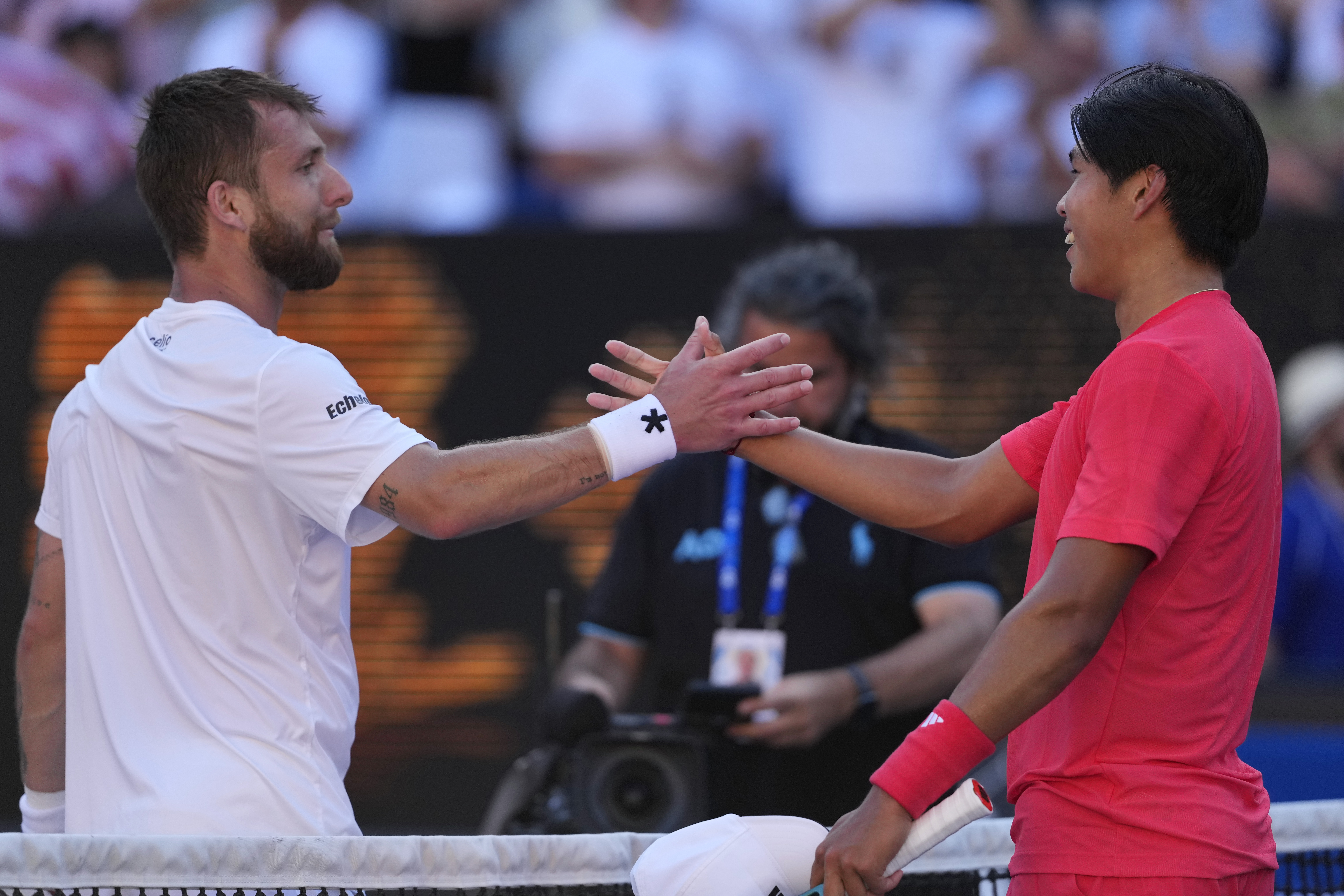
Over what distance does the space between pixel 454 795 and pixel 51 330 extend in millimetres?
2233

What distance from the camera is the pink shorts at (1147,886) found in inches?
68.9

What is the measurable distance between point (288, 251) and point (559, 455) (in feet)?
2.00

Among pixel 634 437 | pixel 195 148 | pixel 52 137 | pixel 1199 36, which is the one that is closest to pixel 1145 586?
pixel 634 437

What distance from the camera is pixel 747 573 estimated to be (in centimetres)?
345

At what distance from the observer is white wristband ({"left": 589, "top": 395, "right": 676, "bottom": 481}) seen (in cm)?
232

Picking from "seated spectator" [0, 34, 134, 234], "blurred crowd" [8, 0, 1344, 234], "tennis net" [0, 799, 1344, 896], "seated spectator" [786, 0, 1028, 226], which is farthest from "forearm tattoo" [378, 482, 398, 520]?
"seated spectator" [0, 34, 134, 234]

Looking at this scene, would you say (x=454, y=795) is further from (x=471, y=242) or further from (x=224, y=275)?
(x=224, y=275)

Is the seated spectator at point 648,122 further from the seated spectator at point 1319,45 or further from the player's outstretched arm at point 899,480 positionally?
the player's outstretched arm at point 899,480

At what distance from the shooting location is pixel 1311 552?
16.0 ft

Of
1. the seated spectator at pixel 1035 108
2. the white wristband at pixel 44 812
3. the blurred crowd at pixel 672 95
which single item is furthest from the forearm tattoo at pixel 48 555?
the seated spectator at pixel 1035 108

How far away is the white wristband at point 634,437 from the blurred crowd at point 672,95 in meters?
2.89

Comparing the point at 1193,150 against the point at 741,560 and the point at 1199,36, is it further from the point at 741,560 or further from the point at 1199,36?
the point at 1199,36

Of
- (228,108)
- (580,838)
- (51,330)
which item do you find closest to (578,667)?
(580,838)

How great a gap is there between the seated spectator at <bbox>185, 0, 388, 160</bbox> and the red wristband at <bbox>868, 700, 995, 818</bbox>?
4.50 m
